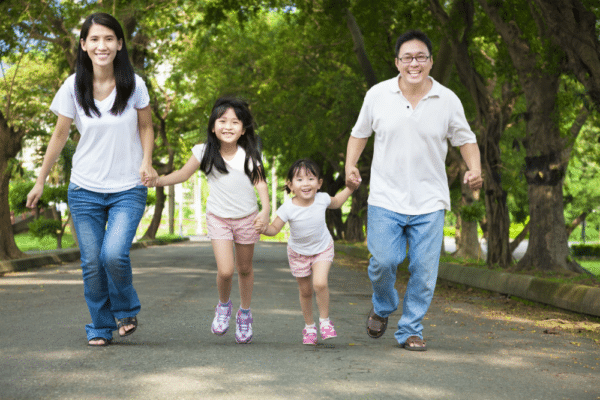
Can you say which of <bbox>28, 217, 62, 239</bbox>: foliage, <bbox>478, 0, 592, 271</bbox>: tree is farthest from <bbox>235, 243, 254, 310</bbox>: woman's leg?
<bbox>28, 217, 62, 239</bbox>: foliage

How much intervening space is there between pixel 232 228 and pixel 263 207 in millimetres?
316

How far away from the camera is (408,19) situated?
16.5m

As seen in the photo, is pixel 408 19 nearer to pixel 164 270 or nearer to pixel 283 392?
pixel 164 270

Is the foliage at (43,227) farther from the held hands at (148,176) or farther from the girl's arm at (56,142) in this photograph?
the held hands at (148,176)

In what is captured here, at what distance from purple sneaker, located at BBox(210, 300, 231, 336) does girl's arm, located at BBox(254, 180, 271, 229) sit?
0.79 m

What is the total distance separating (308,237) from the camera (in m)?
5.63

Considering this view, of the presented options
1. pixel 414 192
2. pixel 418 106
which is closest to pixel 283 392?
pixel 414 192

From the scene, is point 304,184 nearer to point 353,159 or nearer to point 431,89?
point 353,159

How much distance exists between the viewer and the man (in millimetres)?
5438

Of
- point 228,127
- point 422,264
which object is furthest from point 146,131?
point 422,264

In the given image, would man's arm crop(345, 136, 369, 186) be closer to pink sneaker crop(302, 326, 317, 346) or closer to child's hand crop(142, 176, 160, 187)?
pink sneaker crop(302, 326, 317, 346)

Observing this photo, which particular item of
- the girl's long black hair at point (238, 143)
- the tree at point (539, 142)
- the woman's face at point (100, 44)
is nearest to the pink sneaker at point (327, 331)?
the girl's long black hair at point (238, 143)

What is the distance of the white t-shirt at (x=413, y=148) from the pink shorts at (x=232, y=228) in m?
0.91

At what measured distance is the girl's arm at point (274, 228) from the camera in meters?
5.38
